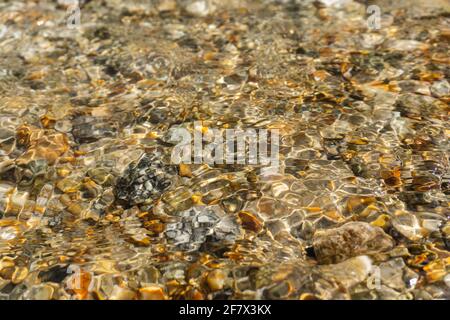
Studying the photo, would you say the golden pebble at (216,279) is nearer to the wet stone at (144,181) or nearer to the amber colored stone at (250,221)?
the amber colored stone at (250,221)

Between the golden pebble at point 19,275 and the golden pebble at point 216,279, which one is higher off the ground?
the golden pebble at point 19,275

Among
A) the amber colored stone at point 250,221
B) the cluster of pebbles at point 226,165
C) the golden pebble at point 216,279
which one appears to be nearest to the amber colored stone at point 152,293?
the cluster of pebbles at point 226,165

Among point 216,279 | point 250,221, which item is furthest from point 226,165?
point 216,279

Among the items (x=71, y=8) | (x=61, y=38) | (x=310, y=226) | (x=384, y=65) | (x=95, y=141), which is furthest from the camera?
(x=71, y=8)

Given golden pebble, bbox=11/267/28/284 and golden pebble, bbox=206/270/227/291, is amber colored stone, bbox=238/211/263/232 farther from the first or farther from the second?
golden pebble, bbox=11/267/28/284

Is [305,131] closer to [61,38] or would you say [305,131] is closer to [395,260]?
[395,260]

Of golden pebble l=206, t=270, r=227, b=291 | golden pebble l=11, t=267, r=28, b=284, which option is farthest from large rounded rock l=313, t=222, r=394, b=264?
golden pebble l=11, t=267, r=28, b=284

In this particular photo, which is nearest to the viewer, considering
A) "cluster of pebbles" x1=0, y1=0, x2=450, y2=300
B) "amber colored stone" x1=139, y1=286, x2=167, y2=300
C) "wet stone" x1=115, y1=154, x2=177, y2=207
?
"amber colored stone" x1=139, y1=286, x2=167, y2=300
